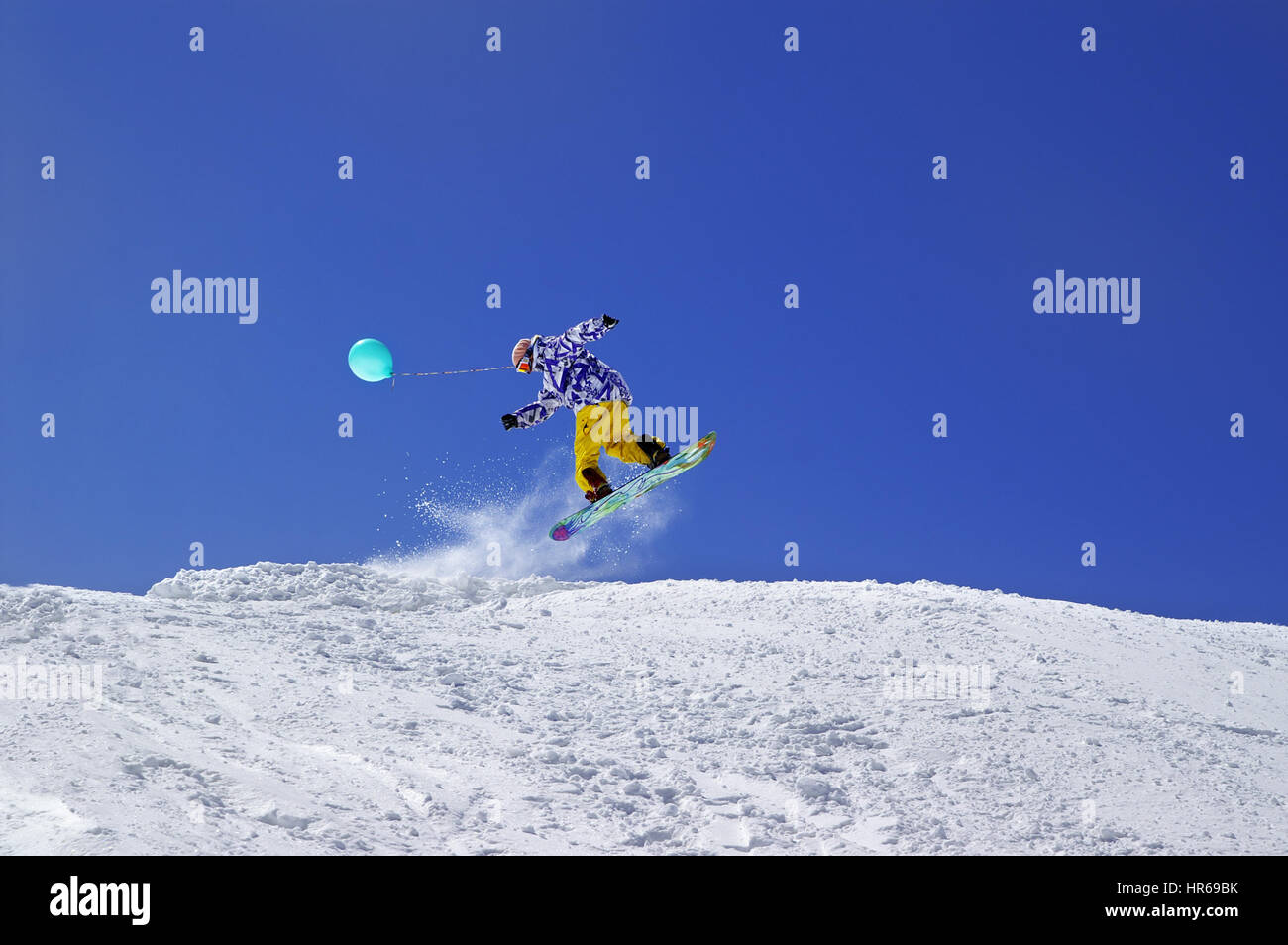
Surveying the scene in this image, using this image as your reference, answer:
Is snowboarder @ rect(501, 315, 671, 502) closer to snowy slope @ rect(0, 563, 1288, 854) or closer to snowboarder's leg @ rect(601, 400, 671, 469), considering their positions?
snowboarder's leg @ rect(601, 400, 671, 469)

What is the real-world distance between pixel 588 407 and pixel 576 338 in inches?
35.4

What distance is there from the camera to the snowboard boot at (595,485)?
1198cm

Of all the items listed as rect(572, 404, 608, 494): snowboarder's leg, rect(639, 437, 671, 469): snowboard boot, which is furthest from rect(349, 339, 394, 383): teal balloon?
rect(639, 437, 671, 469): snowboard boot

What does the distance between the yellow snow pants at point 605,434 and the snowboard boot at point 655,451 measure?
→ 51 mm

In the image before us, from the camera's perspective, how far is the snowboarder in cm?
1195

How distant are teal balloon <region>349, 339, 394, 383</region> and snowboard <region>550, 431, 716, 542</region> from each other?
3.00 metres

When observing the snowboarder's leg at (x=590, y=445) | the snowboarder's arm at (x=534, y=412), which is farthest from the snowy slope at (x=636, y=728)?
the snowboarder's arm at (x=534, y=412)

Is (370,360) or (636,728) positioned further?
(370,360)

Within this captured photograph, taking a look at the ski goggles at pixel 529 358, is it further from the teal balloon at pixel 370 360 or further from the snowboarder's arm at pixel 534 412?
the teal balloon at pixel 370 360

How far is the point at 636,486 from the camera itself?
39.7 feet

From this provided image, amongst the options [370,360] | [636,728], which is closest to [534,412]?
[370,360]

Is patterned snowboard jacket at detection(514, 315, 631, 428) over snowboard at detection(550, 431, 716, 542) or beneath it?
over

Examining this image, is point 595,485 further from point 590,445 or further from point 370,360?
point 370,360
